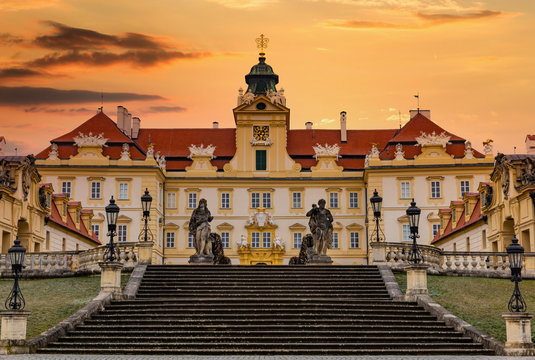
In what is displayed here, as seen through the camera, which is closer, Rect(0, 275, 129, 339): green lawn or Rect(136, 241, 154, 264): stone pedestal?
Rect(0, 275, 129, 339): green lawn

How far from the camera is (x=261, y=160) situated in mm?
74438

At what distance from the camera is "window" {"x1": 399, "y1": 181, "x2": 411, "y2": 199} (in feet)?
230

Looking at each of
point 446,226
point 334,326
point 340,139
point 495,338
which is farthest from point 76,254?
point 340,139

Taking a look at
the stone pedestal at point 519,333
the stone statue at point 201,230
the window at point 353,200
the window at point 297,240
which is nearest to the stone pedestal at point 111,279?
the stone statue at point 201,230

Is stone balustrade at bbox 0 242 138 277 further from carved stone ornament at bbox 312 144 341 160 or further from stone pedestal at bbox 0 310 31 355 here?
carved stone ornament at bbox 312 144 341 160

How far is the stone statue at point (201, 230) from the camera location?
3484 centimetres

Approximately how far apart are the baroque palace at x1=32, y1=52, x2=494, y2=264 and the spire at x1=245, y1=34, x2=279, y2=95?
358 inches

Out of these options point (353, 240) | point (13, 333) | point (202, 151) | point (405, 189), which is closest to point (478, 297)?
point (13, 333)

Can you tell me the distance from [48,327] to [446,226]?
4140cm

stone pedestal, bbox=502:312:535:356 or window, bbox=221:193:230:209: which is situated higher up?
window, bbox=221:193:230:209

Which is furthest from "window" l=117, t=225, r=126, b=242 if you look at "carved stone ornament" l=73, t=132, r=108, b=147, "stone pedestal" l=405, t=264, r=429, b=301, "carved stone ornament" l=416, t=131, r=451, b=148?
"stone pedestal" l=405, t=264, r=429, b=301

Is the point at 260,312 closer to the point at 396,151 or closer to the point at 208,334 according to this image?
the point at 208,334

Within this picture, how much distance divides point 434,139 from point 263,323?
49446mm

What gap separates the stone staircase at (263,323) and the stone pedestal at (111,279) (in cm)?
76
